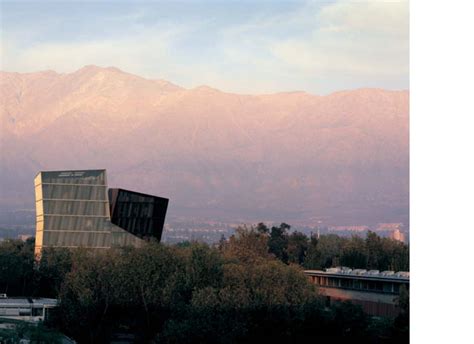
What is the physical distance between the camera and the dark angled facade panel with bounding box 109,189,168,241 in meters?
34.5

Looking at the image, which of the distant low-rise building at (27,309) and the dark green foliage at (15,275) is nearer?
the distant low-rise building at (27,309)

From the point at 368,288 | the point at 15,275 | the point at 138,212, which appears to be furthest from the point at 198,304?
the point at 138,212

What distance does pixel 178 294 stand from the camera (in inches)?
846

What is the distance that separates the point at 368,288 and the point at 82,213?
11.5 metres

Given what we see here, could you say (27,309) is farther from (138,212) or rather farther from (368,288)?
(138,212)

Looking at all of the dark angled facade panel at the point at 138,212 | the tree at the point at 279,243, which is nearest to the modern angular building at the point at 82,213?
the dark angled facade panel at the point at 138,212

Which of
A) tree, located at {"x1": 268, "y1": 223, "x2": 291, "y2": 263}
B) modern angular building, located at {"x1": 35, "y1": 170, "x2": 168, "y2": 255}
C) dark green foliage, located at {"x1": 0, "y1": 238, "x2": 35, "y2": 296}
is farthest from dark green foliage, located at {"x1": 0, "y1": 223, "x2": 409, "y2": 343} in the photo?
tree, located at {"x1": 268, "y1": 223, "x2": 291, "y2": 263}

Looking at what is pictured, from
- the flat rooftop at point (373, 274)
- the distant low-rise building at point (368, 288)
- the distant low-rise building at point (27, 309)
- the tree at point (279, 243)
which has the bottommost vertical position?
the distant low-rise building at point (27, 309)

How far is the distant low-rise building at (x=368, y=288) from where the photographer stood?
2744cm

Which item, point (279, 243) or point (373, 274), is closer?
point (373, 274)

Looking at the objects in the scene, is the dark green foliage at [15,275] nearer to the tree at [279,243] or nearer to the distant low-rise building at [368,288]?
the distant low-rise building at [368,288]

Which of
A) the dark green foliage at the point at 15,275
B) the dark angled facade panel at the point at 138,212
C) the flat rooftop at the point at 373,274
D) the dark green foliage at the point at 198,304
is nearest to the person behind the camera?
the dark green foliage at the point at 198,304

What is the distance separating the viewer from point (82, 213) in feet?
112

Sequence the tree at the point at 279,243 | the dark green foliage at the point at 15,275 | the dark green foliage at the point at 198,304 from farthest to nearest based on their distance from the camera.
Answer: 1. the tree at the point at 279,243
2. the dark green foliage at the point at 15,275
3. the dark green foliage at the point at 198,304
